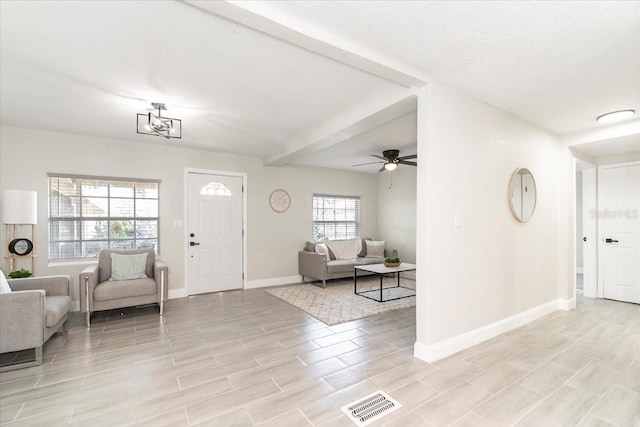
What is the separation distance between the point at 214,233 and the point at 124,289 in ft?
5.80

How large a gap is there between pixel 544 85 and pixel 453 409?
9.03 feet

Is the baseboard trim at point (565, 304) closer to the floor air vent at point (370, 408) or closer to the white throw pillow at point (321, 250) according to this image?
the floor air vent at point (370, 408)

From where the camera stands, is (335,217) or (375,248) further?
(335,217)

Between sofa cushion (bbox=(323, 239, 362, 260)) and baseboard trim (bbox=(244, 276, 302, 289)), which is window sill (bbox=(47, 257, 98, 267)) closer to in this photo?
baseboard trim (bbox=(244, 276, 302, 289))

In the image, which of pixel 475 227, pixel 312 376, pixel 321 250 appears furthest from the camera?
pixel 321 250

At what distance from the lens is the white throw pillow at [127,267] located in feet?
13.1

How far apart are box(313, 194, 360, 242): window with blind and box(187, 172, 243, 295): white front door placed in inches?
71.8

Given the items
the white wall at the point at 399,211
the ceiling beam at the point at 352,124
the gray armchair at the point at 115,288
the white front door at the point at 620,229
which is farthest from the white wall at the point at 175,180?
the white front door at the point at 620,229

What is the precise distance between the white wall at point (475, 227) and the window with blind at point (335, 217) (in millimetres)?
3925

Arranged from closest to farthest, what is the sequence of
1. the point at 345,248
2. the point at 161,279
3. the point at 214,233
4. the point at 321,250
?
the point at 161,279 < the point at 214,233 < the point at 321,250 < the point at 345,248

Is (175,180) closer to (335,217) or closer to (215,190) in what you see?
(215,190)

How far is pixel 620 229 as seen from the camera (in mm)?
4551

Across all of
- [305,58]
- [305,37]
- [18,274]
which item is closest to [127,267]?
[18,274]

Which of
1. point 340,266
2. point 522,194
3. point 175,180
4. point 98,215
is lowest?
point 340,266
